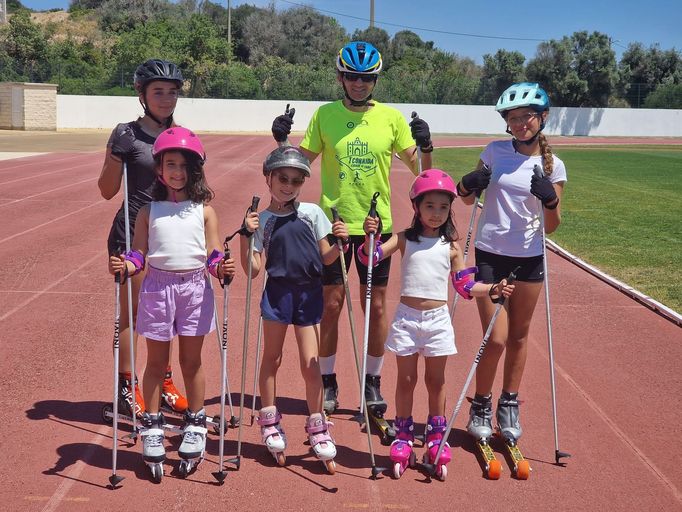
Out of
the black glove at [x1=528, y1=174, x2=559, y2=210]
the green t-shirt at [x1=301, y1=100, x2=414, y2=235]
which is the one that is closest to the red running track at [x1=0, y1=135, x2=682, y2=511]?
the green t-shirt at [x1=301, y1=100, x2=414, y2=235]

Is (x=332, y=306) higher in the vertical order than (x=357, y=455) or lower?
higher

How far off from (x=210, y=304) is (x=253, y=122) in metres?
51.5

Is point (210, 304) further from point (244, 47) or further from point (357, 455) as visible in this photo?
point (244, 47)

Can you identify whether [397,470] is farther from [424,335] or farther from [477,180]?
[477,180]

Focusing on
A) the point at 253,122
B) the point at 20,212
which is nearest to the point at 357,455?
the point at 20,212

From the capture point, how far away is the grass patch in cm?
1080

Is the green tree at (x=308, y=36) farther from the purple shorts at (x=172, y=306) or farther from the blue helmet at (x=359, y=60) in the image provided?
the purple shorts at (x=172, y=306)

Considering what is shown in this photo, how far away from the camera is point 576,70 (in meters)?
62.9

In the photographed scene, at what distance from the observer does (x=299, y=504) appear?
14.0 feet

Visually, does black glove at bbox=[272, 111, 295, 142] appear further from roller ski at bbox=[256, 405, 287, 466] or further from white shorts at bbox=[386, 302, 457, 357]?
roller ski at bbox=[256, 405, 287, 466]

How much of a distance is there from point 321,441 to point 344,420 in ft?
2.66

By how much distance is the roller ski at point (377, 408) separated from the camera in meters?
5.15

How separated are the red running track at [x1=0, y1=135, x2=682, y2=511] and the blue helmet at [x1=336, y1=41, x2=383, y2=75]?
2.39m

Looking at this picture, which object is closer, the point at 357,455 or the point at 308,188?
the point at 357,455
